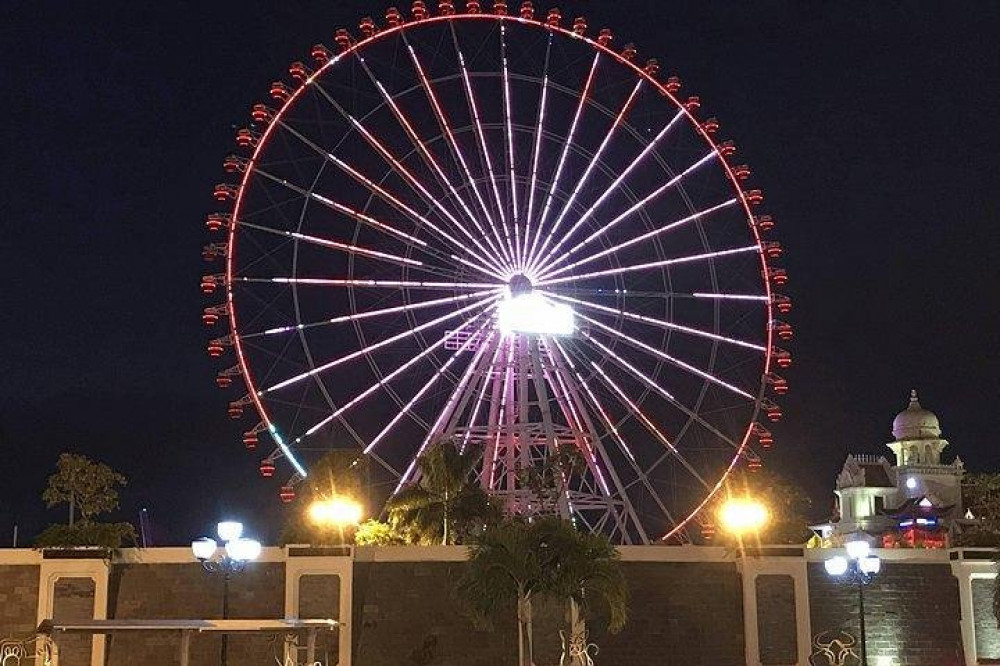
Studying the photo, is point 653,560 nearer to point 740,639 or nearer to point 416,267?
point 740,639

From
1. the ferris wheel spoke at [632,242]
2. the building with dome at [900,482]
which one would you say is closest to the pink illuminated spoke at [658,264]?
the ferris wheel spoke at [632,242]

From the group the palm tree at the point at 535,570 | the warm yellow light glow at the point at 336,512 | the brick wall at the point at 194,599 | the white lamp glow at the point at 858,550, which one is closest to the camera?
the palm tree at the point at 535,570

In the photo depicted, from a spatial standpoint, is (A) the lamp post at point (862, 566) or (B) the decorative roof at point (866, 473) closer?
(A) the lamp post at point (862, 566)

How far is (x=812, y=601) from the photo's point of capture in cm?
3922

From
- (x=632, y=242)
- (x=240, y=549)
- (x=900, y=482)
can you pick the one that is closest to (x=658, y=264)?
(x=632, y=242)

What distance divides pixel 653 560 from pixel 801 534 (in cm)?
2327

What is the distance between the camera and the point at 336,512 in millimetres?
44812

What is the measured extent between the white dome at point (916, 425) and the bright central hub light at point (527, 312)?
57.0 meters

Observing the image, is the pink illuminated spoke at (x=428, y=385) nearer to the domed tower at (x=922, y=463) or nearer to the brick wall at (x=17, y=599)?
the brick wall at (x=17, y=599)

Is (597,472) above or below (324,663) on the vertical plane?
above

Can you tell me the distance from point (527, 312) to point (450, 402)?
11.4ft

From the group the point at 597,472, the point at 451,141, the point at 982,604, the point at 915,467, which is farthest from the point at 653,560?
the point at 915,467

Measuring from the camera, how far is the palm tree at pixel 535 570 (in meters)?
32.2

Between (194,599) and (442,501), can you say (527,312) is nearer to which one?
(442,501)
